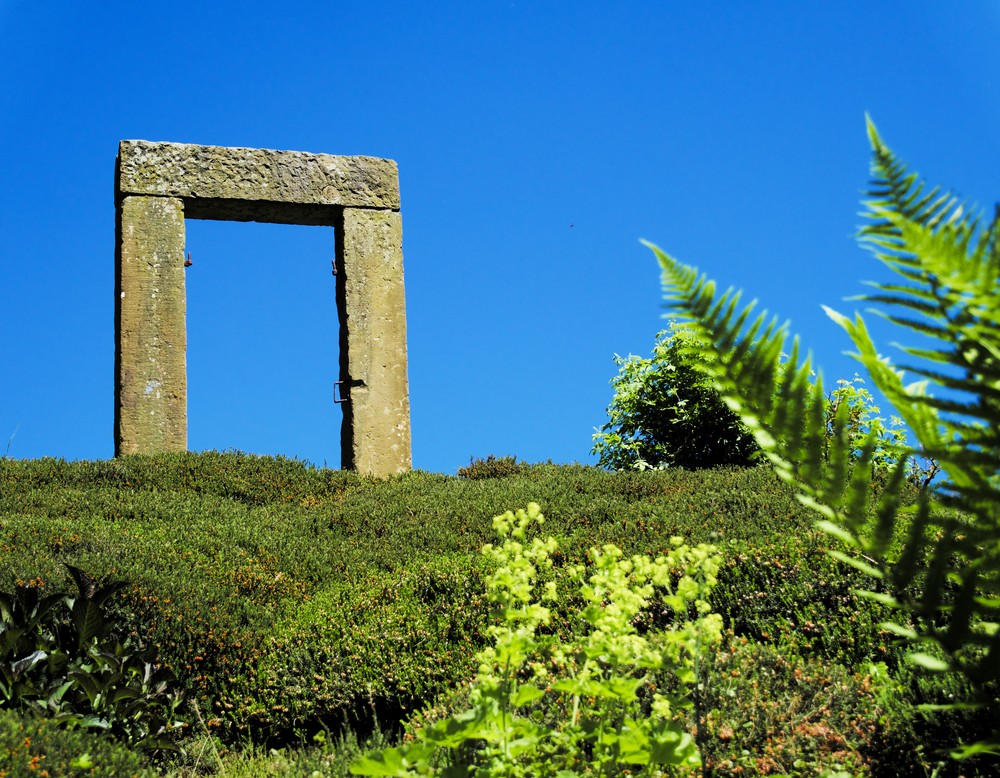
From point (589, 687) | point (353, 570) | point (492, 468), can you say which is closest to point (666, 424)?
point (492, 468)

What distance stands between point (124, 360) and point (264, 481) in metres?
2.89

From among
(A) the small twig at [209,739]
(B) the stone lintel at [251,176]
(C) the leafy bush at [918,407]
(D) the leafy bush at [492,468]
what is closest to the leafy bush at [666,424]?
(D) the leafy bush at [492,468]

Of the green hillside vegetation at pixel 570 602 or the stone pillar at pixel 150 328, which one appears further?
the stone pillar at pixel 150 328

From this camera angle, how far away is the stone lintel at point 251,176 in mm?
11930

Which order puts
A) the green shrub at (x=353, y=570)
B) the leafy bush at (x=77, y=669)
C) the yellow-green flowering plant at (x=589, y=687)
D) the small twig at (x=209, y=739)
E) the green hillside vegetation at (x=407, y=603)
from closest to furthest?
the yellow-green flowering plant at (x=589, y=687)
the green hillside vegetation at (x=407, y=603)
the leafy bush at (x=77, y=669)
the small twig at (x=209, y=739)
the green shrub at (x=353, y=570)

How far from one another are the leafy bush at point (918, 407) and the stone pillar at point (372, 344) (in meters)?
11.1

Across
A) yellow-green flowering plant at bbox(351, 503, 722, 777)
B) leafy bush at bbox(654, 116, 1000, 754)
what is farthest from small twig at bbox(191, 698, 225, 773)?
leafy bush at bbox(654, 116, 1000, 754)

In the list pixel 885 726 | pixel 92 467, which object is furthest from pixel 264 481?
pixel 885 726

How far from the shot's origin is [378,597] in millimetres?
6207

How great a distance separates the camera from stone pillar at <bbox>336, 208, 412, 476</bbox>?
1221 cm

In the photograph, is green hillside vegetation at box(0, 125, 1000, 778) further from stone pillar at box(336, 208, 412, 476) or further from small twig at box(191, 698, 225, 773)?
stone pillar at box(336, 208, 412, 476)

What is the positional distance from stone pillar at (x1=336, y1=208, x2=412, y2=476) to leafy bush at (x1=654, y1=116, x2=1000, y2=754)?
1114 centimetres

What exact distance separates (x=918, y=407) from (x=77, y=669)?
420cm

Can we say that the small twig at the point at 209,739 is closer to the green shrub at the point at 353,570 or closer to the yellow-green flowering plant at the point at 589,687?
the green shrub at the point at 353,570
